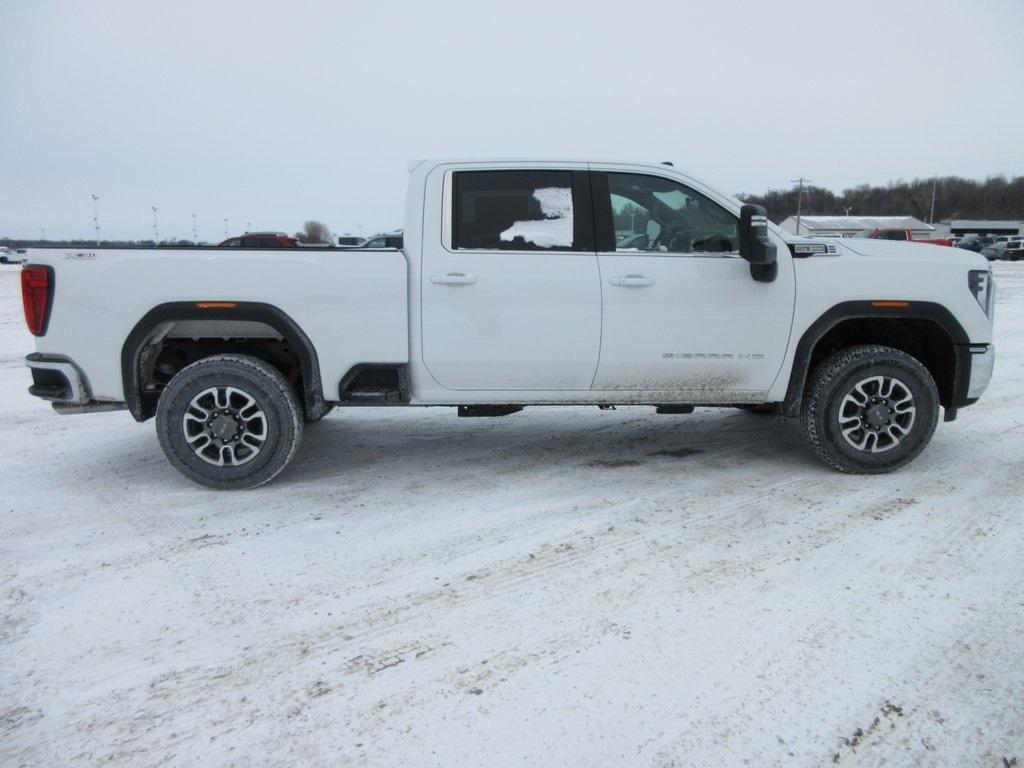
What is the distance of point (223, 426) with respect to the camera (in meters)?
4.07

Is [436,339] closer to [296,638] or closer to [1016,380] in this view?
[296,638]

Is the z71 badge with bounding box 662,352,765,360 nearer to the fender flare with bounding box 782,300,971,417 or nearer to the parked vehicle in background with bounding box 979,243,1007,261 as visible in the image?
the fender flare with bounding box 782,300,971,417

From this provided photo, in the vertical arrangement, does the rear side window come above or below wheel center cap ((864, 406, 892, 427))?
above

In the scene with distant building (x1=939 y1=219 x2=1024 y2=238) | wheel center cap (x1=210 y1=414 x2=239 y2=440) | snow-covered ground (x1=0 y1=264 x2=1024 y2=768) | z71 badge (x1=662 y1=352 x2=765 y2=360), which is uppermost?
distant building (x1=939 y1=219 x2=1024 y2=238)

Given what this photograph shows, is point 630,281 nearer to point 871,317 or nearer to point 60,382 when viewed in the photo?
point 871,317

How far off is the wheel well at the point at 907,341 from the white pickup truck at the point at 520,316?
0.14 meters

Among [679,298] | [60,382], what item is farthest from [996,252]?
[60,382]

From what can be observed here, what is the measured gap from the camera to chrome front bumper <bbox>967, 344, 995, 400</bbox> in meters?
4.33

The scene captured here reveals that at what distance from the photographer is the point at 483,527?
3.60m

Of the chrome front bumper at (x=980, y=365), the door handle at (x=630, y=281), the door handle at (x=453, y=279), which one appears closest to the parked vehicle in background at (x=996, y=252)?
the chrome front bumper at (x=980, y=365)

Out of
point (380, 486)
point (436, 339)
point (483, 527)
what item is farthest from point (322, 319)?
point (483, 527)

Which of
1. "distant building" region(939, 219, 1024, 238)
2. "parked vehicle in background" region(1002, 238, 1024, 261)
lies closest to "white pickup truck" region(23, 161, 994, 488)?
"parked vehicle in background" region(1002, 238, 1024, 261)

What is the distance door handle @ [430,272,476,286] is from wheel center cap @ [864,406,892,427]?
8.66 ft

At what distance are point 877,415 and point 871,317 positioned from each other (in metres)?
0.63
